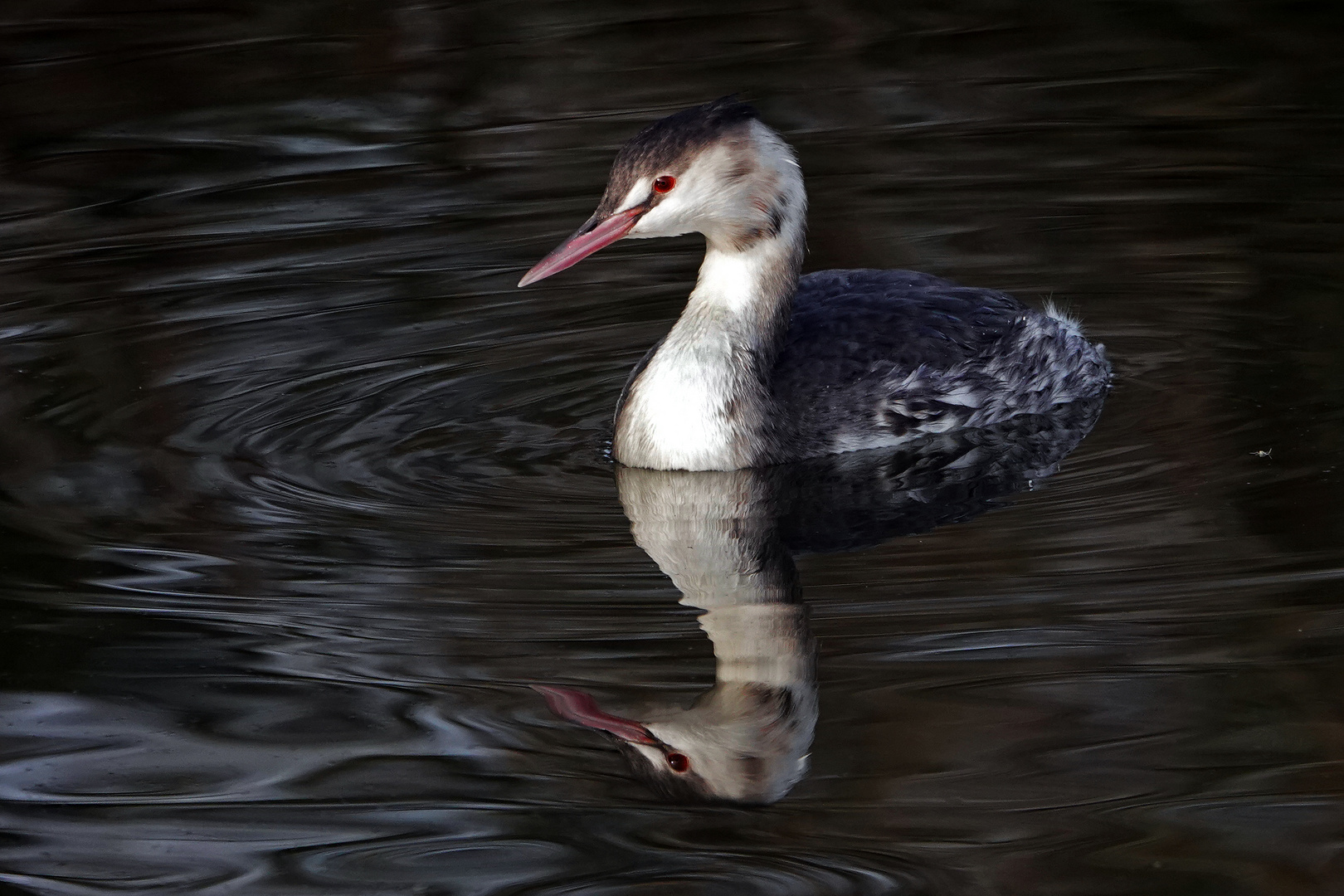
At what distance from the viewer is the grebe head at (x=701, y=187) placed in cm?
629

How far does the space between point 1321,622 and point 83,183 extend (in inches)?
281

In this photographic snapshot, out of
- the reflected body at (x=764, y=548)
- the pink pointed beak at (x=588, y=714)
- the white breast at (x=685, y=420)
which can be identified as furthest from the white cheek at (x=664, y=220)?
the pink pointed beak at (x=588, y=714)

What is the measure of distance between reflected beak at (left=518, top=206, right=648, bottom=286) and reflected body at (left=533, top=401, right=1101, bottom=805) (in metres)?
0.71

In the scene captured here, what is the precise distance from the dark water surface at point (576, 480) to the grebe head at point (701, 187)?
78cm

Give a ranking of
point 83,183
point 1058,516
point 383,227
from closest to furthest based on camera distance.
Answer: point 1058,516, point 383,227, point 83,183

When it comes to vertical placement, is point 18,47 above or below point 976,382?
above

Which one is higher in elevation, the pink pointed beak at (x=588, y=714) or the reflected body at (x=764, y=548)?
the pink pointed beak at (x=588, y=714)

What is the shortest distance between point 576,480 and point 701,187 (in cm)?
101

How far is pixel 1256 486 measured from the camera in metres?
5.82

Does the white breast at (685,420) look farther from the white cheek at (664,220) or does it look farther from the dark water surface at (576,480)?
the white cheek at (664,220)

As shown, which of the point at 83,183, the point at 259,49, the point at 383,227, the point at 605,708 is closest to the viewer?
the point at 605,708

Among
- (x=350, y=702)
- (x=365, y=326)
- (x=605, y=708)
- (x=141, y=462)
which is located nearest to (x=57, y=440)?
(x=141, y=462)

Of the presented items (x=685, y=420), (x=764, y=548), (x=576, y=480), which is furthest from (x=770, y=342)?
(x=764, y=548)

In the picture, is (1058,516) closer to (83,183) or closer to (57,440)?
(57,440)
